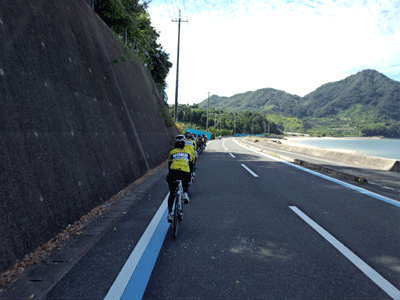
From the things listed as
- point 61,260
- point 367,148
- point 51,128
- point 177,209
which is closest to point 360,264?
point 177,209

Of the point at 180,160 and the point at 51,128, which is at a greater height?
the point at 51,128

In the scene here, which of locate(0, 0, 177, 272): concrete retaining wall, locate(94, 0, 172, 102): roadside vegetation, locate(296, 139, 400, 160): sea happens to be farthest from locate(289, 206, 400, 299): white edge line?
locate(296, 139, 400, 160): sea

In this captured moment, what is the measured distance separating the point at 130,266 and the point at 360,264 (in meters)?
2.91

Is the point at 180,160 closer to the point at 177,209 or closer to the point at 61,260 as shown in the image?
the point at 177,209

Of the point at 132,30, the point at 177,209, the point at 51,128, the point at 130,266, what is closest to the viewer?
the point at 130,266

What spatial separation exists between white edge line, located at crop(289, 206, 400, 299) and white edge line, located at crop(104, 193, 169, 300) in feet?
9.11

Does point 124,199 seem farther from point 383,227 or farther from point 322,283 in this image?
point 383,227

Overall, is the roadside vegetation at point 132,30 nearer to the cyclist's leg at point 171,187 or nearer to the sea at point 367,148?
the cyclist's leg at point 171,187

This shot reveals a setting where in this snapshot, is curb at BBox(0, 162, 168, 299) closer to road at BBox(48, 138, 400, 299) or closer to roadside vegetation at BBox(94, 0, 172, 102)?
road at BBox(48, 138, 400, 299)

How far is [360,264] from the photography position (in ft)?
10.2

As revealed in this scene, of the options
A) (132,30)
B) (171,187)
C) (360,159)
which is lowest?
(360,159)

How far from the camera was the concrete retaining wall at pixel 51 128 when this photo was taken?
322cm

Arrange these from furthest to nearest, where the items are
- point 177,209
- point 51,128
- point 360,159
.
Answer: point 360,159, point 51,128, point 177,209

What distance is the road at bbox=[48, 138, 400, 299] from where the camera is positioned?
2572 millimetres
